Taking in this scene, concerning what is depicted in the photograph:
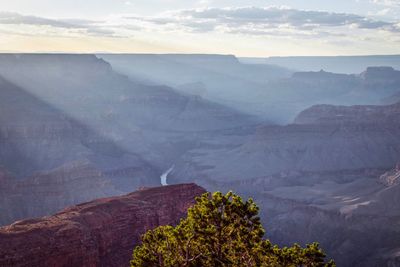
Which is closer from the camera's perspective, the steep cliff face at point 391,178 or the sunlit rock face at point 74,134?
the sunlit rock face at point 74,134

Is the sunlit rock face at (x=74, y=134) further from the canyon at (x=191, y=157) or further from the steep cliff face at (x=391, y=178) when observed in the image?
the steep cliff face at (x=391, y=178)

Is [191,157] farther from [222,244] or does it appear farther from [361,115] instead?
[222,244]

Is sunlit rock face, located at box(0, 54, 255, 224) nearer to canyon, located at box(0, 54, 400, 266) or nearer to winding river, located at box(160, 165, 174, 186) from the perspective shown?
canyon, located at box(0, 54, 400, 266)

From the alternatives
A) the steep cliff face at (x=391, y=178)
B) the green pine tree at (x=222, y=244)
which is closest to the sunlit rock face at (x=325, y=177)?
the steep cliff face at (x=391, y=178)

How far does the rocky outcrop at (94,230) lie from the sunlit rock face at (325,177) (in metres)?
35.4

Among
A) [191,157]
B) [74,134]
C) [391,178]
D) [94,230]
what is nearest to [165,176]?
[191,157]

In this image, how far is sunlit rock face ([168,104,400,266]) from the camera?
90.1 metres

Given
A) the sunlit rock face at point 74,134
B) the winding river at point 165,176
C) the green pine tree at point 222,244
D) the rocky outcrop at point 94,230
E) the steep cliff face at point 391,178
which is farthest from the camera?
the winding river at point 165,176

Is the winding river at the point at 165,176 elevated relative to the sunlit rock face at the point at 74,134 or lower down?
lower down

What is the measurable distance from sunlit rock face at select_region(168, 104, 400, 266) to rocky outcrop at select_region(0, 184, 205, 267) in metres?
35.4

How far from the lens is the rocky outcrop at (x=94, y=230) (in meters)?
41.7

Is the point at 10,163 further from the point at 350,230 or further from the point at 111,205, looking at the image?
the point at 111,205

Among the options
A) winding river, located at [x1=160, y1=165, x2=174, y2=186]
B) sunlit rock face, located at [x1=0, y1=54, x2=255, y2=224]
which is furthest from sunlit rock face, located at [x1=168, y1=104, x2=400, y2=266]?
sunlit rock face, located at [x1=0, y1=54, x2=255, y2=224]

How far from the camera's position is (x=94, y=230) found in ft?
154
